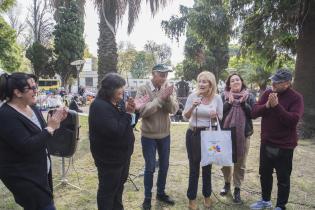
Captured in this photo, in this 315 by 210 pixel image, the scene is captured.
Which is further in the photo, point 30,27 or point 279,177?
point 30,27

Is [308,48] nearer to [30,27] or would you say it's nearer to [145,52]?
[30,27]

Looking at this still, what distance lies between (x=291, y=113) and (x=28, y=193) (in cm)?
289

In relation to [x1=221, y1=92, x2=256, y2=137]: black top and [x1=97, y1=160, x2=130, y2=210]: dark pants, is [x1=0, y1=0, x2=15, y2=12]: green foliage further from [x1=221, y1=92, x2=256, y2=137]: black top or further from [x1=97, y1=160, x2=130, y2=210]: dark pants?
[x1=97, y1=160, x2=130, y2=210]: dark pants

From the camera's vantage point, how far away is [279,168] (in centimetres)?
382

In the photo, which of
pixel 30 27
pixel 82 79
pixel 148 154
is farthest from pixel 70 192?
pixel 82 79

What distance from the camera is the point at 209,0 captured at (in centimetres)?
1041

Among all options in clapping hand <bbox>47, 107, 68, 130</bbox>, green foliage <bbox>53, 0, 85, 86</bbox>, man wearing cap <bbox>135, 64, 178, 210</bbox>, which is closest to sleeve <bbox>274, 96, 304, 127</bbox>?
man wearing cap <bbox>135, 64, 178, 210</bbox>

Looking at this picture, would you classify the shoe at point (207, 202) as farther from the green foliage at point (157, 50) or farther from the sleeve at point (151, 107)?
the green foliage at point (157, 50)

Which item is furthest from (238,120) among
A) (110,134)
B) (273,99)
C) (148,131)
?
(110,134)

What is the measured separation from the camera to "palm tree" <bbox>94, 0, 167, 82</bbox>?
882 cm

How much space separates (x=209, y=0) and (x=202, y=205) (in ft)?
26.1

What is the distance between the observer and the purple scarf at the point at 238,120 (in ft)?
13.4

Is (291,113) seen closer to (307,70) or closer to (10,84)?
(10,84)

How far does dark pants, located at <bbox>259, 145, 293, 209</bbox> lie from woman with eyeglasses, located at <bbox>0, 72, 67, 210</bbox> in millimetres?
2586
